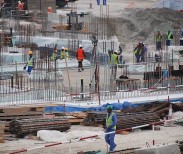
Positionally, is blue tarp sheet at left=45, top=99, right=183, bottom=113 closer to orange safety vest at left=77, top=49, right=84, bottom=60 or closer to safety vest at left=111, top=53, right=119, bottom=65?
safety vest at left=111, top=53, right=119, bottom=65

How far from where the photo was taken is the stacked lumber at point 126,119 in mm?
21344

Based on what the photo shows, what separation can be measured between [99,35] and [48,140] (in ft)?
68.5

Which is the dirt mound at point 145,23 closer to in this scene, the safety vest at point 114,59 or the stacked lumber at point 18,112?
the safety vest at point 114,59

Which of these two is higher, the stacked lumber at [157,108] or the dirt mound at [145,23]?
the dirt mound at [145,23]

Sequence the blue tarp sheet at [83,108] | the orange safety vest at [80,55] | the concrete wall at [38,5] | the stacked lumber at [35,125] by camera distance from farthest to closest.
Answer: the concrete wall at [38,5] < the orange safety vest at [80,55] < the blue tarp sheet at [83,108] < the stacked lumber at [35,125]

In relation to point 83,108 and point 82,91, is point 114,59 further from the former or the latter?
point 83,108

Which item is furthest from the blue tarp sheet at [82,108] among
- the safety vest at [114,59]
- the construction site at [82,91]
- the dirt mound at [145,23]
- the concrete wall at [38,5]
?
the concrete wall at [38,5]

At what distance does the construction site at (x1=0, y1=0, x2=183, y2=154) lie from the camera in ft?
65.6

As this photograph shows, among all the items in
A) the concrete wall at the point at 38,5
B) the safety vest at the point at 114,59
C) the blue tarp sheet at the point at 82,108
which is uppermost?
the concrete wall at the point at 38,5

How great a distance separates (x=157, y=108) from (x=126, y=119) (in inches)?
91.3

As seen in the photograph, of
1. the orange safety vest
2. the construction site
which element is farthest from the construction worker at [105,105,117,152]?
the orange safety vest

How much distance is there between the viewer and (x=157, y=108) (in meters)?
23.5

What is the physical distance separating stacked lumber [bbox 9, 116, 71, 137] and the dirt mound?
2565 cm

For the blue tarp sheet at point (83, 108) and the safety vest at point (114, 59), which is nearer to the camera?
the blue tarp sheet at point (83, 108)
